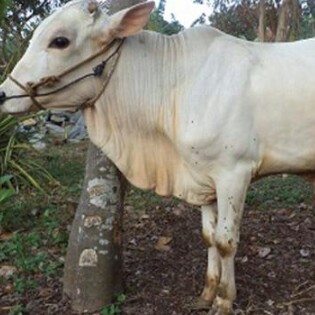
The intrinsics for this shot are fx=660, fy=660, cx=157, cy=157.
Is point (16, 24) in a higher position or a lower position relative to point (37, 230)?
higher

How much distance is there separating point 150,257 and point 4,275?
0.84 metres

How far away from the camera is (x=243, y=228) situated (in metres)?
4.40

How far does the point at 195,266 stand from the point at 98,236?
67cm

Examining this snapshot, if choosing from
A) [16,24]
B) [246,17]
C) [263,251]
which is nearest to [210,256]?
[263,251]

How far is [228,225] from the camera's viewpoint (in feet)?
9.80

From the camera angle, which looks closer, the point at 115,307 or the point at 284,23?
the point at 115,307

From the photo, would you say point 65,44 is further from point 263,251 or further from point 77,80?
point 263,251

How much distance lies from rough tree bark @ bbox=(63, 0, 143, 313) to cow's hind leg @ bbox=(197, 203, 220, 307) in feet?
1.49

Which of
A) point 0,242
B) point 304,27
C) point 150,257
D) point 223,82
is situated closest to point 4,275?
point 0,242

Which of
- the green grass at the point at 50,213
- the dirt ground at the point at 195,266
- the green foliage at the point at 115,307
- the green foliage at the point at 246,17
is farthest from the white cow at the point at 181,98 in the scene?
the green foliage at the point at 246,17

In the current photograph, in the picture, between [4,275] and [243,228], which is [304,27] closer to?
[243,228]

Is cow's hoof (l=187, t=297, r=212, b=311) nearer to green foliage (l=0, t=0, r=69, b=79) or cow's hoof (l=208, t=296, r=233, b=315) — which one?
cow's hoof (l=208, t=296, r=233, b=315)

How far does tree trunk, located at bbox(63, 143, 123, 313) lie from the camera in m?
3.34

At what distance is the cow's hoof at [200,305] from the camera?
3.30 meters
